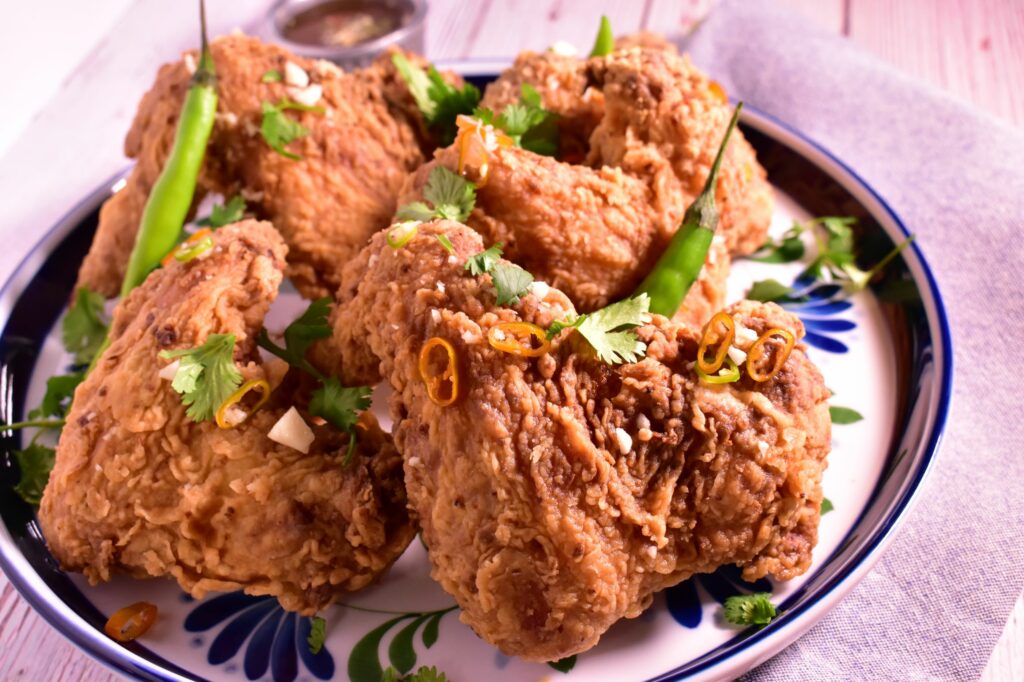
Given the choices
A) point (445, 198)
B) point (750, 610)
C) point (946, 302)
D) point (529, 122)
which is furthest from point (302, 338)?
point (946, 302)

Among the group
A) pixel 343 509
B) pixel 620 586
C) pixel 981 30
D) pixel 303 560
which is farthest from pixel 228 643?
pixel 981 30

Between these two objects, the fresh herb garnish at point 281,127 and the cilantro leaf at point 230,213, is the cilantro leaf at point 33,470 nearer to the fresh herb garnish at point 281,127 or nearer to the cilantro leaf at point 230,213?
the cilantro leaf at point 230,213

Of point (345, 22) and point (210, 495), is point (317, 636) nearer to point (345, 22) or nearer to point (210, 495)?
point (210, 495)

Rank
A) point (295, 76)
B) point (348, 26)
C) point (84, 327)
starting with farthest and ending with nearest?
point (348, 26), point (84, 327), point (295, 76)

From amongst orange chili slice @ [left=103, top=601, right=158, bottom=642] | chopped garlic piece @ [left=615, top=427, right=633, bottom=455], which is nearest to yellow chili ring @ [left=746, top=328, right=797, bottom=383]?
chopped garlic piece @ [left=615, top=427, right=633, bottom=455]

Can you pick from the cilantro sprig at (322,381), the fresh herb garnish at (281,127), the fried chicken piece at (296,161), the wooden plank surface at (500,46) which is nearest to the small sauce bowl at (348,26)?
the wooden plank surface at (500,46)
